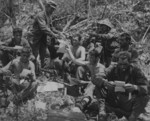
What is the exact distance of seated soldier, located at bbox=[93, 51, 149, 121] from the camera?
4.96m

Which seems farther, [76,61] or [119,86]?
[76,61]

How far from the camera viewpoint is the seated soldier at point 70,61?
24.3ft

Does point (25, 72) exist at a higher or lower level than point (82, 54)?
lower

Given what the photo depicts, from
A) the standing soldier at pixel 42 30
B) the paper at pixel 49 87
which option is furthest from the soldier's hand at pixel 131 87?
the standing soldier at pixel 42 30

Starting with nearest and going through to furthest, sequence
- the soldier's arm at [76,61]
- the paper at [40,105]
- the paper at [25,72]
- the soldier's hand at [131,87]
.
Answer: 1. the soldier's hand at [131,87]
2. the paper at [25,72]
3. the paper at [40,105]
4. the soldier's arm at [76,61]

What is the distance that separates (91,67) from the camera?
6.41 m

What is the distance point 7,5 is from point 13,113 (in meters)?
6.45

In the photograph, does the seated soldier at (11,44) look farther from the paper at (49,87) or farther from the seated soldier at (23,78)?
the seated soldier at (23,78)

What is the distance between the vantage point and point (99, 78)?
507cm

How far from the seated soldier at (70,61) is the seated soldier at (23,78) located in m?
1.56

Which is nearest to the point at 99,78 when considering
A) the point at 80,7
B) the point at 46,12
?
the point at 46,12

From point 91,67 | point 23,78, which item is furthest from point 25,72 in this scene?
point 91,67

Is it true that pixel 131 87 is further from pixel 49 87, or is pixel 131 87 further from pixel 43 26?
pixel 43 26

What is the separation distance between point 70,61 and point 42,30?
3.38 ft
